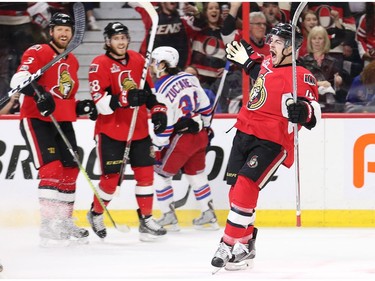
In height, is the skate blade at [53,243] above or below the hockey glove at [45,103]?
below

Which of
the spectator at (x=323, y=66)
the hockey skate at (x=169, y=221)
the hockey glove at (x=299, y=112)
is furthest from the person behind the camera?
the spectator at (x=323, y=66)

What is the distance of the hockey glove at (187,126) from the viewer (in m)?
6.70

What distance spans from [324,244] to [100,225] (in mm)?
1335

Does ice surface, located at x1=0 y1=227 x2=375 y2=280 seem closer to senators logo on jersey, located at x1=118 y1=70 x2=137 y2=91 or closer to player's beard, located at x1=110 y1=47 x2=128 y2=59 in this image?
senators logo on jersey, located at x1=118 y1=70 x2=137 y2=91

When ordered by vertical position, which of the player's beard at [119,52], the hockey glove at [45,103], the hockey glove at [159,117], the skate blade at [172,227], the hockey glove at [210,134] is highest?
the player's beard at [119,52]

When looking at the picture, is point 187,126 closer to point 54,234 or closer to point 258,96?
point 54,234

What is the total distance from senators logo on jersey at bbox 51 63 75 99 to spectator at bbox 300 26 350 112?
181cm

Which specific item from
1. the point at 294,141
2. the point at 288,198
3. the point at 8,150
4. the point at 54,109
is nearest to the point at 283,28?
the point at 294,141

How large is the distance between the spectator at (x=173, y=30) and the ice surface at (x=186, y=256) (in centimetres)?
126

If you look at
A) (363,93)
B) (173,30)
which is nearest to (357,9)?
(363,93)

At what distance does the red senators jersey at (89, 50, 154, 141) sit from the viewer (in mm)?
6188

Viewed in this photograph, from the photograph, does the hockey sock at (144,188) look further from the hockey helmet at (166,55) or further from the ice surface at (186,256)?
the hockey helmet at (166,55)

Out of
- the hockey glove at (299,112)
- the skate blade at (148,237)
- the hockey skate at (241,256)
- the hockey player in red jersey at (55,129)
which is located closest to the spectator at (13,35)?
the hockey player in red jersey at (55,129)

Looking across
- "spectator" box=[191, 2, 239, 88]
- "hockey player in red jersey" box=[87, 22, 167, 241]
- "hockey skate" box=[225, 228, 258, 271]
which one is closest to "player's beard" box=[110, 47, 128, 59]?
"hockey player in red jersey" box=[87, 22, 167, 241]
